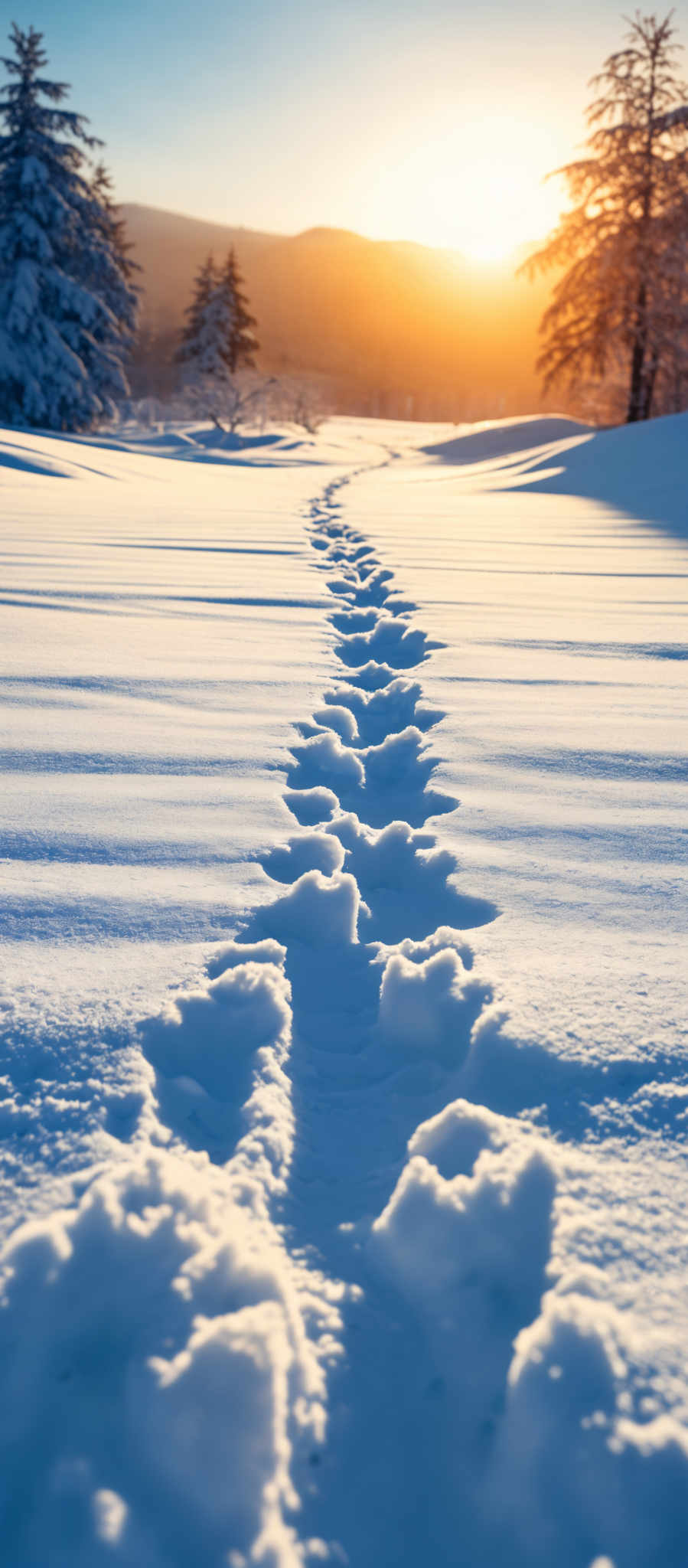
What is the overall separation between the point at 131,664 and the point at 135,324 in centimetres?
2195

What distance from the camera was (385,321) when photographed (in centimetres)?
7019

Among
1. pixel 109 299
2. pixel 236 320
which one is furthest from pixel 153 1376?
pixel 236 320

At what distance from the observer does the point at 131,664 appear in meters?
2.52

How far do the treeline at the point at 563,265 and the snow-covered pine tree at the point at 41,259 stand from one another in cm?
3

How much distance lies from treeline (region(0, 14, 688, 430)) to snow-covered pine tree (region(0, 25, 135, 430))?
25mm

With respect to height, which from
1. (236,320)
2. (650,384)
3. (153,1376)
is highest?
(236,320)

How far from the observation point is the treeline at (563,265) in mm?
13523

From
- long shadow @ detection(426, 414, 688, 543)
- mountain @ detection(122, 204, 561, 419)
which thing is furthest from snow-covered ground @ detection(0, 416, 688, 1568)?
mountain @ detection(122, 204, 561, 419)

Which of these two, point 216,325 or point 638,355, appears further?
point 216,325

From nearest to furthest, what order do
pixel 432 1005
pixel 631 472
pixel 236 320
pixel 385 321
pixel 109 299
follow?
pixel 432 1005 → pixel 631 472 → pixel 109 299 → pixel 236 320 → pixel 385 321

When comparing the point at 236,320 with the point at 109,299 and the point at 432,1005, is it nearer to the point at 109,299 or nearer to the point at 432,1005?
the point at 109,299

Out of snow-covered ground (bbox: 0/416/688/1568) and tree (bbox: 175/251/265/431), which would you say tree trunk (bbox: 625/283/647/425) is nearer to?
snow-covered ground (bbox: 0/416/688/1568)

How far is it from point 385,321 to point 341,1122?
79599 millimetres

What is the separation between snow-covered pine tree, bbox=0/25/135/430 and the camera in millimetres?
14867
